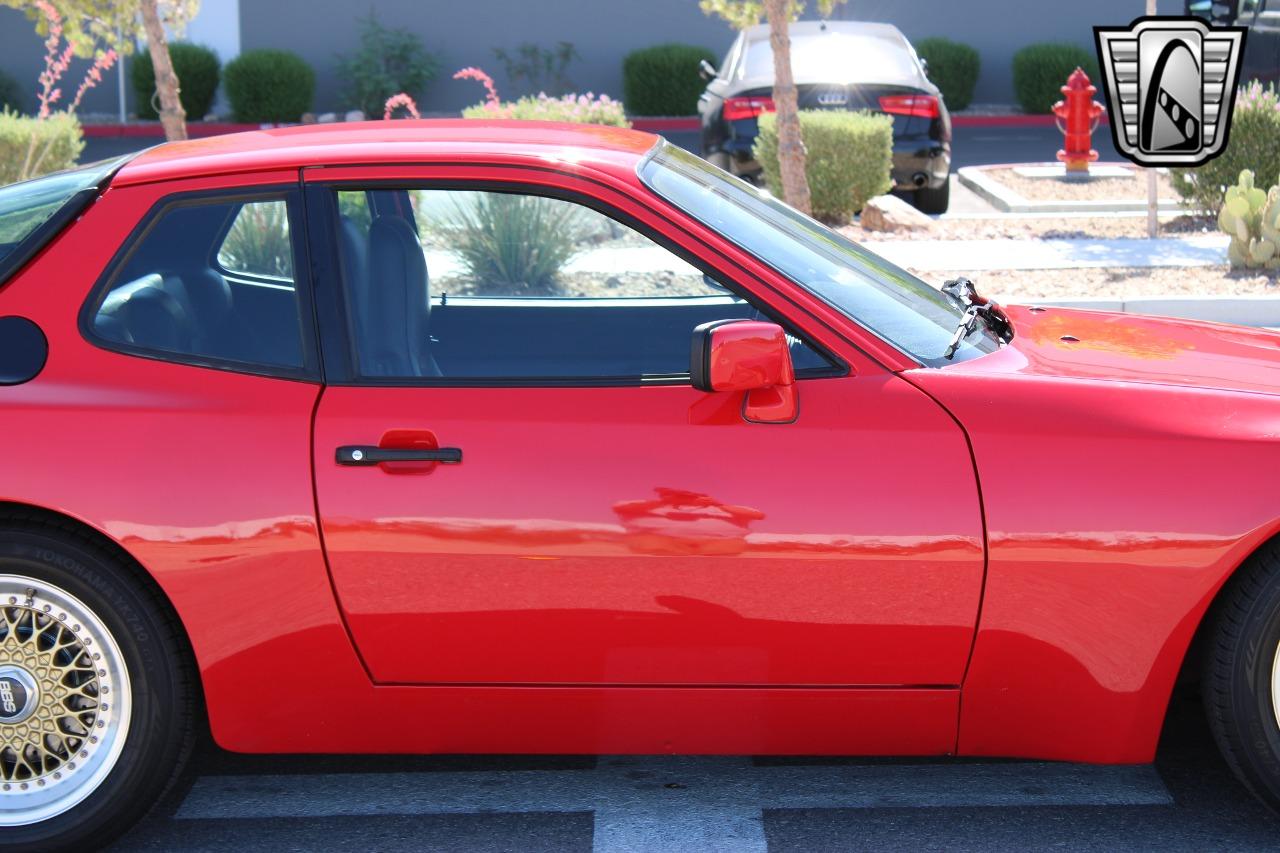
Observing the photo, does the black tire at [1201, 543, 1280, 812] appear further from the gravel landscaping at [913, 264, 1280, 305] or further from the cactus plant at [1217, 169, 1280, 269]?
the cactus plant at [1217, 169, 1280, 269]

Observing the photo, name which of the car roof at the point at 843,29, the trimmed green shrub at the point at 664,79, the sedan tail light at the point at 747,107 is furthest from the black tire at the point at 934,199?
the trimmed green shrub at the point at 664,79

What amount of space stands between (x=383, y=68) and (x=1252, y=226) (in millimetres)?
15927

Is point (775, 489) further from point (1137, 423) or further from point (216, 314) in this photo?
point (216, 314)

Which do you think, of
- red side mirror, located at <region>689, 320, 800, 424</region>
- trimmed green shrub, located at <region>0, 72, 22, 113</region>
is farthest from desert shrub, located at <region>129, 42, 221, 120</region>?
red side mirror, located at <region>689, 320, 800, 424</region>

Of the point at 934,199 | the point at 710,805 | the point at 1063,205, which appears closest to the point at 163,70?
the point at 934,199

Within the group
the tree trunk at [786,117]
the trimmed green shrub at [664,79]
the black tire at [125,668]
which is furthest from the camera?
the trimmed green shrub at [664,79]

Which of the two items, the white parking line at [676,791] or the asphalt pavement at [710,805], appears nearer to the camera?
the asphalt pavement at [710,805]

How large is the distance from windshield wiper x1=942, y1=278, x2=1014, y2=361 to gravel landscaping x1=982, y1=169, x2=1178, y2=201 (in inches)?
433

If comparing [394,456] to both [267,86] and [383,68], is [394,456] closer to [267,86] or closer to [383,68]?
[267,86]

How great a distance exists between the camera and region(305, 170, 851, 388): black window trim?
3.47m

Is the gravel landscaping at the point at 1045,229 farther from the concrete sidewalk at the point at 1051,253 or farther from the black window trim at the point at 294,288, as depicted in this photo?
the black window trim at the point at 294,288

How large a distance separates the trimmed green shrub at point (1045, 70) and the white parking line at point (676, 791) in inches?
849

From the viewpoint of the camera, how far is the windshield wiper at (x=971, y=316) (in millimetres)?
3747

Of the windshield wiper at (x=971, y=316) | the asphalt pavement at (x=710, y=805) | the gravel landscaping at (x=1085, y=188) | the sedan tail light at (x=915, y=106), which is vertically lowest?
the asphalt pavement at (x=710, y=805)
